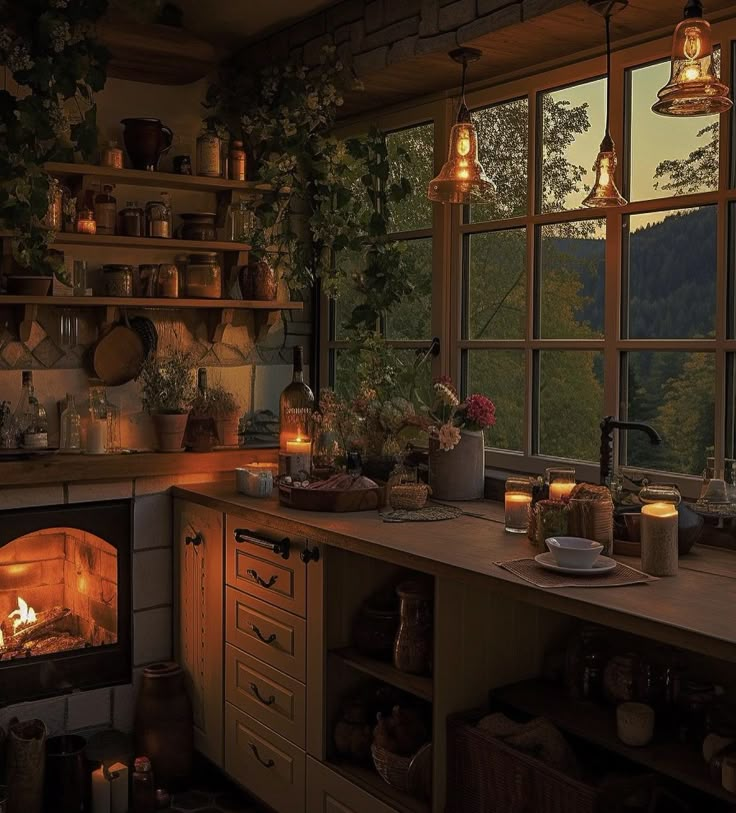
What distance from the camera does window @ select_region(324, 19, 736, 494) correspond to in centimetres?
286

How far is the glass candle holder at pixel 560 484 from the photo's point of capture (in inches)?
108

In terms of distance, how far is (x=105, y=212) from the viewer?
3.73m

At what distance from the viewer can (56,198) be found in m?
3.56

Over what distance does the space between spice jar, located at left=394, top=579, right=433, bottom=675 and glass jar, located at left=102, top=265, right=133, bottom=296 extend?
67.1 inches

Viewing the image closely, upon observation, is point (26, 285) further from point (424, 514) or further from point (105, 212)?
point (424, 514)

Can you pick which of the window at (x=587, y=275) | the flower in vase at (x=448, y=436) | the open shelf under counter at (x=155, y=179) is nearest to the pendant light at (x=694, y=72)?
the window at (x=587, y=275)

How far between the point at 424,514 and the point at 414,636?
1.62 feet

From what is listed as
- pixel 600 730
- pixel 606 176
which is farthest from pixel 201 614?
pixel 606 176

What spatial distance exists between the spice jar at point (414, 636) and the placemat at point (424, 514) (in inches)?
12.7

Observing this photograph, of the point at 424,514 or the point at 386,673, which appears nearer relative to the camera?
the point at 386,673

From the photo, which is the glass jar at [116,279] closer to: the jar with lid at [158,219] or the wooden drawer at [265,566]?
the jar with lid at [158,219]

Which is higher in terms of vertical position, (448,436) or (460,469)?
(448,436)

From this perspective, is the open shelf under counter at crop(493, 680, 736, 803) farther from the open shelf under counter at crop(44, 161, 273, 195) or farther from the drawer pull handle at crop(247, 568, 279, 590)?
the open shelf under counter at crop(44, 161, 273, 195)

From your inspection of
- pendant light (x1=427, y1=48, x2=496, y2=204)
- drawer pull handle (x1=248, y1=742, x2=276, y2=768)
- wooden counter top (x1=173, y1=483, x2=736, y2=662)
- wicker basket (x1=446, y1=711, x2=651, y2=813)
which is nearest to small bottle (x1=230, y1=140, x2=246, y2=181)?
pendant light (x1=427, y1=48, x2=496, y2=204)
